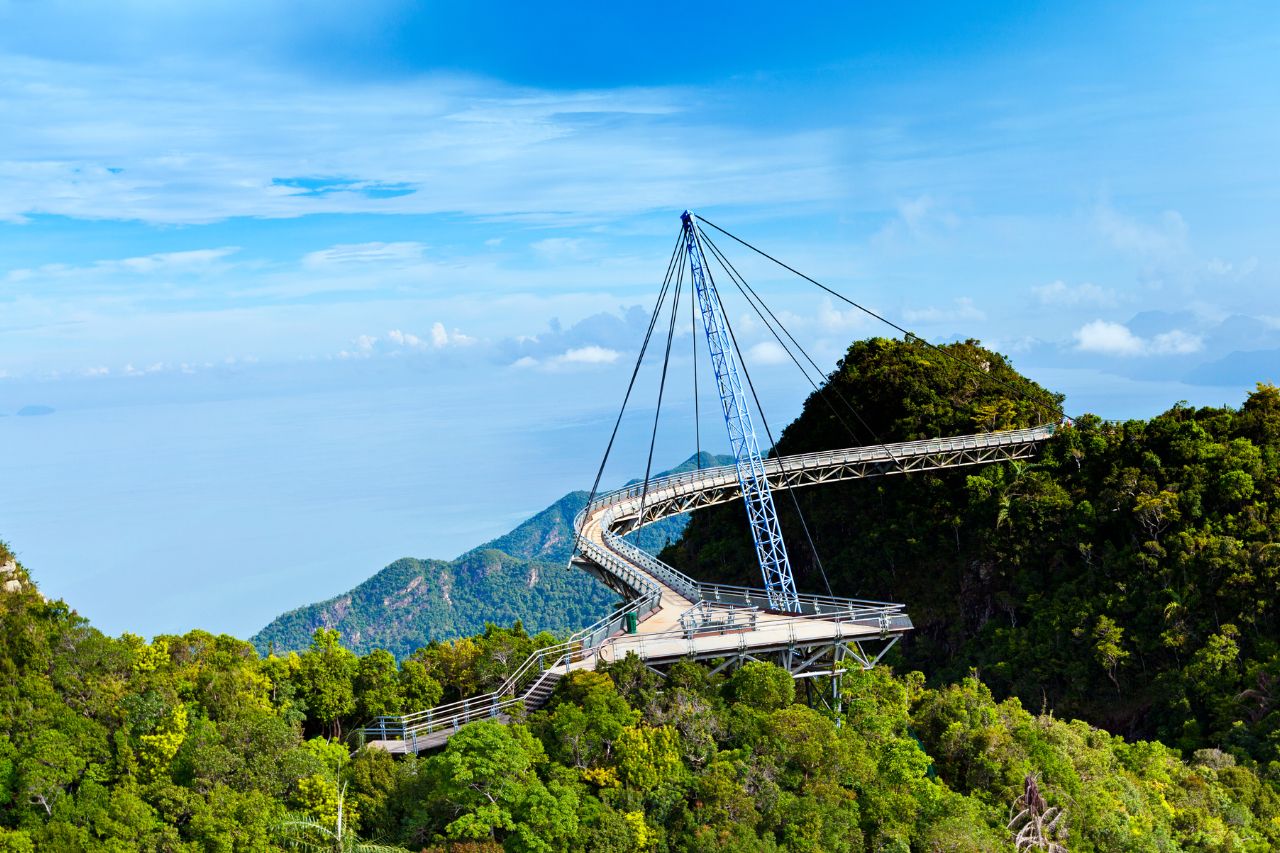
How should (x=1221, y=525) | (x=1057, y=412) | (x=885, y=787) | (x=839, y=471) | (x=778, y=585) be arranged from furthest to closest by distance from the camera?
(x=1057, y=412) → (x=839, y=471) → (x=778, y=585) → (x=1221, y=525) → (x=885, y=787)

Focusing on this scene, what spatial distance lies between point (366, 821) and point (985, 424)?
56.9 meters

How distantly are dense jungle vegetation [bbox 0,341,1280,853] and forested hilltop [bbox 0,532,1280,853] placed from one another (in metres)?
0.10

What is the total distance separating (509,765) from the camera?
39875mm

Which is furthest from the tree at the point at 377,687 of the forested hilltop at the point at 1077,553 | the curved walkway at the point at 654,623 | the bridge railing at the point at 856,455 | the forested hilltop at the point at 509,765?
the forested hilltop at the point at 1077,553

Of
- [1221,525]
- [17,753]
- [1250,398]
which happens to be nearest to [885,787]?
[17,753]

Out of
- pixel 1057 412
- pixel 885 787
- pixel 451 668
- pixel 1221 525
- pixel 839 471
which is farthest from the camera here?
pixel 1057 412

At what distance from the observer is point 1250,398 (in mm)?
76938

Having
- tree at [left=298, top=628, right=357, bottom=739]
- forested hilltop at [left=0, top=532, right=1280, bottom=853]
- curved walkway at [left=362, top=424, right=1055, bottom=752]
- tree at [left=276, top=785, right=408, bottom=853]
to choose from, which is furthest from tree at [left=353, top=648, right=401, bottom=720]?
tree at [left=276, top=785, right=408, bottom=853]

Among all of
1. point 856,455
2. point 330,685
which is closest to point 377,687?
point 330,685

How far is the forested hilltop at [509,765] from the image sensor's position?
3909cm

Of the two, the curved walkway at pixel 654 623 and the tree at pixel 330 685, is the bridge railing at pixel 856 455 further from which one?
the tree at pixel 330 685

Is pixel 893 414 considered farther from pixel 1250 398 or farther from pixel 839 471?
pixel 1250 398

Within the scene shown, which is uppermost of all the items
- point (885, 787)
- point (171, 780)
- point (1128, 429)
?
point (1128, 429)

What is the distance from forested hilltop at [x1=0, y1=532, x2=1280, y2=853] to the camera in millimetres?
39094
